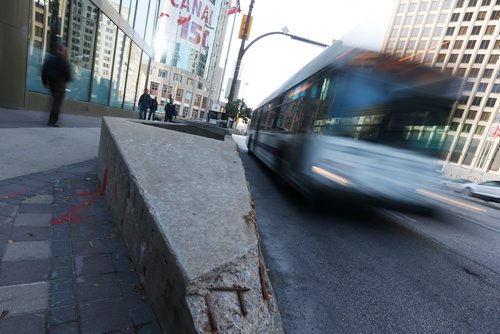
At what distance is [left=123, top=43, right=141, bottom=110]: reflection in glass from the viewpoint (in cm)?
1709

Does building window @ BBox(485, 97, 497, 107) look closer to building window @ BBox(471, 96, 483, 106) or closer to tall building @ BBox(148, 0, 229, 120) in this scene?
building window @ BBox(471, 96, 483, 106)

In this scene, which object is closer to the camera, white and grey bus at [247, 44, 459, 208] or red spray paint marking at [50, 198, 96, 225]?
red spray paint marking at [50, 198, 96, 225]

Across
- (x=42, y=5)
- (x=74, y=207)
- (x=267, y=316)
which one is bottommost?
(x=74, y=207)

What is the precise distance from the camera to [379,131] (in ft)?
15.1

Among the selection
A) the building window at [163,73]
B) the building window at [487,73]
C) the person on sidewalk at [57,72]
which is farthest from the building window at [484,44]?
the building window at [163,73]

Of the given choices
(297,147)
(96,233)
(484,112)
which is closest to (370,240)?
(297,147)

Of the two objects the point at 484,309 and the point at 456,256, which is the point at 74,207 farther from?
the point at 456,256

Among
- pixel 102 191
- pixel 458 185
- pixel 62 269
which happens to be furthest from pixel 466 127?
pixel 62 269

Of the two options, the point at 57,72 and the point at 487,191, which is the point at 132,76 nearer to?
the point at 57,72

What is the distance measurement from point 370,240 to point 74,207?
3862 mm

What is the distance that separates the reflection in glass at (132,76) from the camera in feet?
56.1

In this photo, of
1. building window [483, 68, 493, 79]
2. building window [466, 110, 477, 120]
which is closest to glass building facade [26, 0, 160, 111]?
building window [466, 110, 477, 120]

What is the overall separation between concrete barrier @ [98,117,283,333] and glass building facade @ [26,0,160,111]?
8.62 m

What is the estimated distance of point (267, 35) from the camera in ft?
47.0
